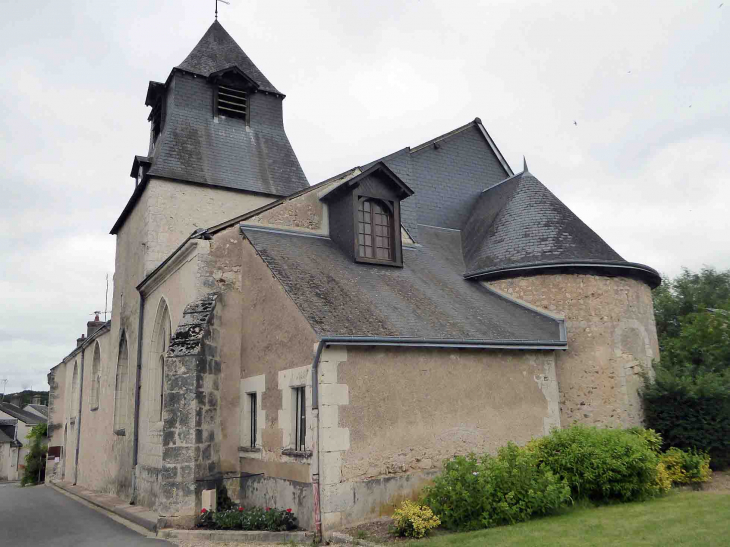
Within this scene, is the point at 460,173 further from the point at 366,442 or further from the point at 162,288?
the point at 366,442

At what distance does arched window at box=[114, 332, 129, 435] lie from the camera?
16.5 metres

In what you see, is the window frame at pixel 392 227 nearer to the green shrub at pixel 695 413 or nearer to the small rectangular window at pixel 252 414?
the small rectangular window at pixel 252 414

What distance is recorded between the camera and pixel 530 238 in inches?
522

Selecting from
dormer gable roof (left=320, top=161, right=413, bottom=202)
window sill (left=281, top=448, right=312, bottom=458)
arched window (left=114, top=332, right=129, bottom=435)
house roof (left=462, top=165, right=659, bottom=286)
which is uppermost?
dormer gable roof (left=320, top=161, right=413, bottom=202)

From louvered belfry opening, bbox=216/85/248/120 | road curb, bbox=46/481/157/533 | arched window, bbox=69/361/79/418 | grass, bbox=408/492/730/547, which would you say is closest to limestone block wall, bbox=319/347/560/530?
grass, bbox=408/492/730/547

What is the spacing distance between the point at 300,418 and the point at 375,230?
15.4 ft

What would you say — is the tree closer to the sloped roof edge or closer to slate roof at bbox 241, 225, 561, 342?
slate roof at bbox 241, 225, 561, 342

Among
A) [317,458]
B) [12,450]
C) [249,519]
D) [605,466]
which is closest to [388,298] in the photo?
[317,458]

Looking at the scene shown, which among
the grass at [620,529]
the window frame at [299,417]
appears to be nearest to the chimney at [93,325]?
the window frame at [299,417]

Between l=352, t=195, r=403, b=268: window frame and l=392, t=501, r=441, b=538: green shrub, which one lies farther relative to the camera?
l=352, t=195, r=403, b=268: window frame

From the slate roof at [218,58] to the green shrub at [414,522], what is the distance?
1437cm

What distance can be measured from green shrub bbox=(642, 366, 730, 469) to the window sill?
6806mm

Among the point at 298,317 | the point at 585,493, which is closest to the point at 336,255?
the point at 298,317

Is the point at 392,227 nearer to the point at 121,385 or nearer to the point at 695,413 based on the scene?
the point at 695,413
